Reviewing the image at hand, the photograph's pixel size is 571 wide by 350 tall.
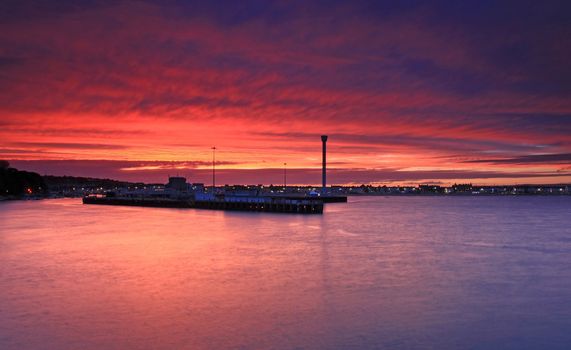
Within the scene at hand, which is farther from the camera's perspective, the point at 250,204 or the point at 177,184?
the point at 177,184

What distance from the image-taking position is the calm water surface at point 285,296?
41.5 ft

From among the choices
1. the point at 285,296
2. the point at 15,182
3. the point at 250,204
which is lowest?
the point at 285,296

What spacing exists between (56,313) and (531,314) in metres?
12.8

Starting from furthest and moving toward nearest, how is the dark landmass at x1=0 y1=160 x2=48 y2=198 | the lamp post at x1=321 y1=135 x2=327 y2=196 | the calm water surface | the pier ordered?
the dark landmass at x1=0 y1=160 x2=48 y2=198
the lamp post at x1=321 y1=135 x2=327 y2=196
the pier
the calm water surface

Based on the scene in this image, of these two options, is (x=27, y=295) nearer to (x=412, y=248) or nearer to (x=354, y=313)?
(x=354, y=313)

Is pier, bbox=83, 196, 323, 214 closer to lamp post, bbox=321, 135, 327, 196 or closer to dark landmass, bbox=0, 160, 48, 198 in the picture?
lamp post, bbox=321, 135, 327, 196

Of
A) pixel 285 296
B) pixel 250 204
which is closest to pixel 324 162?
pixel 250 204

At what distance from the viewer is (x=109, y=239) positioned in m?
36.8

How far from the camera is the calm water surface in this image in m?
12.7

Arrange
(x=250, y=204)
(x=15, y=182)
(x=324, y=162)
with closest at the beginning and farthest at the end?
(x=250, y=204) < (x=324, y=162) < (x=15, y=182)

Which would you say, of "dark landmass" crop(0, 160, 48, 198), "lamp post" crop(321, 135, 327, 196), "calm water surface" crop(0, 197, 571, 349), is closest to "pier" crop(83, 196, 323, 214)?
"lamp post" crop(321, 135, 327, 196)

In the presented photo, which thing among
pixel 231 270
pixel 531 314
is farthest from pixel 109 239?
pixel 531 314

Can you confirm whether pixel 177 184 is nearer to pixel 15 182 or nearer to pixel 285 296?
pixel 15 182

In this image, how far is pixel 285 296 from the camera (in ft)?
57.2
